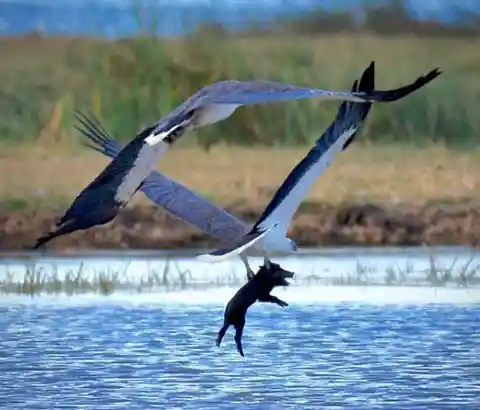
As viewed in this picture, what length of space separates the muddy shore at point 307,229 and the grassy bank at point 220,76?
508mm

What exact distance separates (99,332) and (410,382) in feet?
3.74

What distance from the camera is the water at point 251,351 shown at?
409cm

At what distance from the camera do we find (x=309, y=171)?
3629 millimetres

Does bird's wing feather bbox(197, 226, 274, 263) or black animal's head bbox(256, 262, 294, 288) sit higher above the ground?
bird's wing feather bbox(197, 226, 274, 263)

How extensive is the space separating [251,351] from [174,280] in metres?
0.97

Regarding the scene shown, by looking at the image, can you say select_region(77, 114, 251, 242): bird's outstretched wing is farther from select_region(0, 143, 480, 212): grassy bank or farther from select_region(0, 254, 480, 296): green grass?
select_region(0, 143, 480, 212): grassy bank

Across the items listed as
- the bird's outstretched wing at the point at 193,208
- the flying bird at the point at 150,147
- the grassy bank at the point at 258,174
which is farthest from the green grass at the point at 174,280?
the flying bird at the point at 150,147

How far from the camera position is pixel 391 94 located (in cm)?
323

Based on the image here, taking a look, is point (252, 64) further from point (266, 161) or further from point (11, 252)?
point (11, 252)

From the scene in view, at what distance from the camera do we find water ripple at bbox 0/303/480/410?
4.07m

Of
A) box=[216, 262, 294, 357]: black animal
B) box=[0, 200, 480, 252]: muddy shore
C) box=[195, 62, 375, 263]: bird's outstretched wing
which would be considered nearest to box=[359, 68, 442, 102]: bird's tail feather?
box=[195, 62, 375, 263]: bird's outstretched wing

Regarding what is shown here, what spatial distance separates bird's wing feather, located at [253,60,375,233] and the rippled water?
2.05ft

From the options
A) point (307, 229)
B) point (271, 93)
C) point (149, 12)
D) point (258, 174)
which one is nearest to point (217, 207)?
point (271, 93)

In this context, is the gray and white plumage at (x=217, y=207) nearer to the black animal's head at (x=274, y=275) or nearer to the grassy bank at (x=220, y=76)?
the black animal's head at (x=274, y=275)
